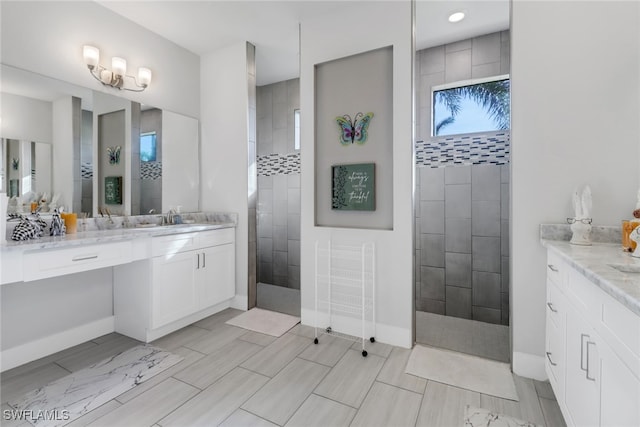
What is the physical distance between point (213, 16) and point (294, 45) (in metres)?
0.93

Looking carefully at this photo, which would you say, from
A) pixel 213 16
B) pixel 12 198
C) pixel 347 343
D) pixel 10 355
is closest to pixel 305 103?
pixel 213 16

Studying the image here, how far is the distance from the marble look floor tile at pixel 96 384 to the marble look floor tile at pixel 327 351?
3.36ft

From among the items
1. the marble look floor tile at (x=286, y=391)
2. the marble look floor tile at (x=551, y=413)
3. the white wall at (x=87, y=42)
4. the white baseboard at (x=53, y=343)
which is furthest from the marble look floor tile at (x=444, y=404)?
the white wall at (x=87, y=42)

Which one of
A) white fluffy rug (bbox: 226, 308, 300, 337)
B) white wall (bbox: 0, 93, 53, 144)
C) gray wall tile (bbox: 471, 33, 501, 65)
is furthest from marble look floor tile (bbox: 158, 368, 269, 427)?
gray wall tile (bbox: 471, 33, 501, 65)

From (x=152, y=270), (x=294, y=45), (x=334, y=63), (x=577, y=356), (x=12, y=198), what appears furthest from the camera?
(x=294, y=45)

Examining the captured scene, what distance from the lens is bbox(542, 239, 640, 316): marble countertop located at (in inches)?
35.8

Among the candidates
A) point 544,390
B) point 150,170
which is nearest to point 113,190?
point 150,170

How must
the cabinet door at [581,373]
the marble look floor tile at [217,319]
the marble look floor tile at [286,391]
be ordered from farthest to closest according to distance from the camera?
the marble look floor tile at [217,319] < the marble look floor tile at [286,391] < the cabinet door at [581,373]

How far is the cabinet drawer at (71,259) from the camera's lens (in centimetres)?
186

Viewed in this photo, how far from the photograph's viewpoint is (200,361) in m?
2.27

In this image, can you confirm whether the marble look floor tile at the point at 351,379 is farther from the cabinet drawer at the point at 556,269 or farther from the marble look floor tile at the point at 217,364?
the cabinet drawer at the point at 556,269

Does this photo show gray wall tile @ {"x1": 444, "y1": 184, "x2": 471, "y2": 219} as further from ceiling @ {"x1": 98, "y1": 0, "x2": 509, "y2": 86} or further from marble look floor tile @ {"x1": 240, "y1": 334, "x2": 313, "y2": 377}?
marble look floor tile @ {"x1": 240, "y1": 334, "x2": 313, "y2": 377}

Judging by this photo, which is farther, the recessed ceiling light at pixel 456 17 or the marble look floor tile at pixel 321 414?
the recessed ceiling light at pixel 456 17

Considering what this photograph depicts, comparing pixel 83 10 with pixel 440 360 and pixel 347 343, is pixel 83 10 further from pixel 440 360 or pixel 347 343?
pixel 440 360
